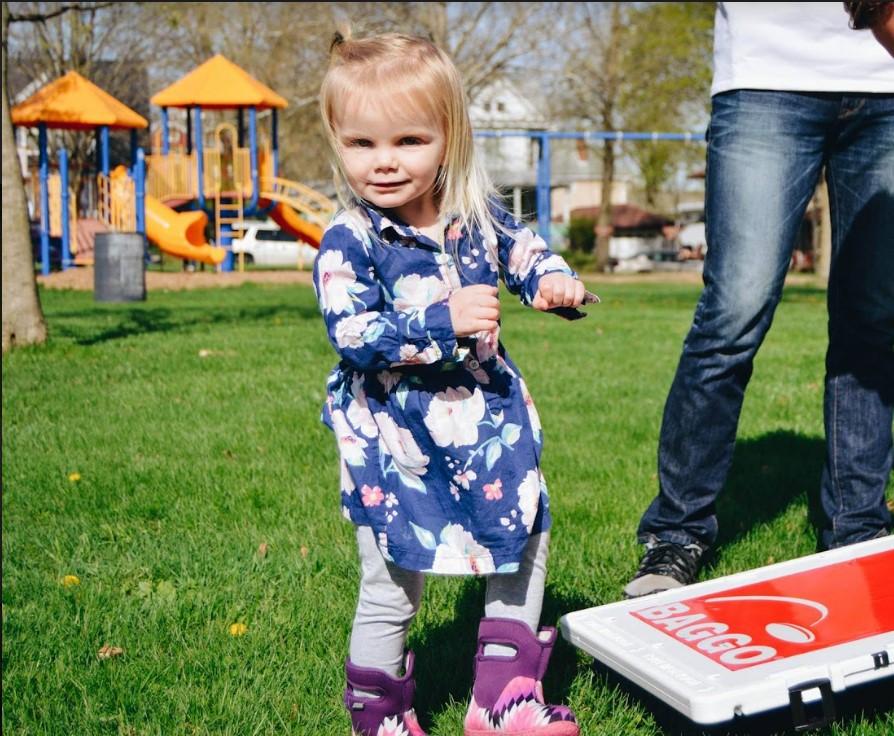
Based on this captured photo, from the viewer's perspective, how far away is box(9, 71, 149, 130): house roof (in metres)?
19.1

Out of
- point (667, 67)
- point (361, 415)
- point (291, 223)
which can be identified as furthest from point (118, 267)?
point (667, 67)

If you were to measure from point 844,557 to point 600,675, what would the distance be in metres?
0.76

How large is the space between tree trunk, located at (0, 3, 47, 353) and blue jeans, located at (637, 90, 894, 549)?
5758mm

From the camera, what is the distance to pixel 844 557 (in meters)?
2.67

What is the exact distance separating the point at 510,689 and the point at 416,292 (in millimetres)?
801

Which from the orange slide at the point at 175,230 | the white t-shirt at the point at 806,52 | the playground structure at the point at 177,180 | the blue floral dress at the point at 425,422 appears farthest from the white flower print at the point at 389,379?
the orange slide at the point at 175,230

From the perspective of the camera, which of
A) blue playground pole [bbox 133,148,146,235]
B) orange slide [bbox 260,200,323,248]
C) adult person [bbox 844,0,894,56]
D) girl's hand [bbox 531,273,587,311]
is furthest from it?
orange slide [bbox 260,200,323,248]

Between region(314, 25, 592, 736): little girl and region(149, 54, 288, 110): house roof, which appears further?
region(149, 54, 288, 110): house roof

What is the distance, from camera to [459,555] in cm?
198

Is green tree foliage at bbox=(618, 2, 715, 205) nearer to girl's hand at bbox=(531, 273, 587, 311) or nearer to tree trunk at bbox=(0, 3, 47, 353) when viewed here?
tree trunk at bbox=(0, 3, 47, 353)

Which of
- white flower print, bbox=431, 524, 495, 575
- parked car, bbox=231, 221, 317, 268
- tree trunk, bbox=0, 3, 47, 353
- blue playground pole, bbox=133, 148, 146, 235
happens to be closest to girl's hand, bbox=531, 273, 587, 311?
white flower print, bbox=431, 524, 495, 575

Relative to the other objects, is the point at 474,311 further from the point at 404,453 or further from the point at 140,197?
the point at 140,197

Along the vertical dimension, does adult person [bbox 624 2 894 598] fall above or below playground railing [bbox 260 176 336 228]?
above

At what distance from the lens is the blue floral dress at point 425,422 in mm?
1979
